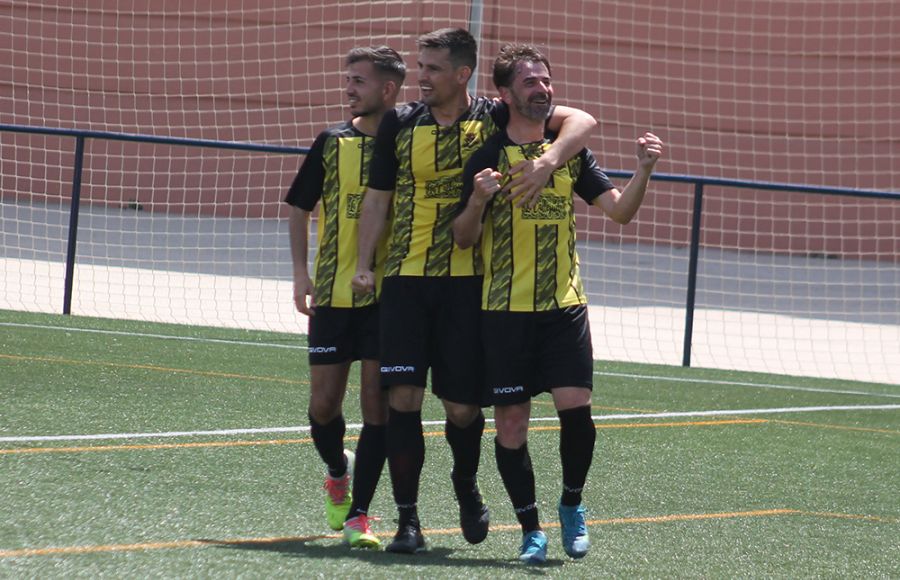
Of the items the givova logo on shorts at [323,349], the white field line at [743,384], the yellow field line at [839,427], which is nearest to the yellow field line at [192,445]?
the yellow field line at [839,427]

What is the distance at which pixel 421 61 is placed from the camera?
18.9 feet

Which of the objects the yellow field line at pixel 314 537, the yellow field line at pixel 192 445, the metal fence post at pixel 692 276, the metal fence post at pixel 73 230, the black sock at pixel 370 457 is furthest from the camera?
the metal fence post at pixel 73 230

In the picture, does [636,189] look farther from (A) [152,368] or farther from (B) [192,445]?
(A) [152,368]

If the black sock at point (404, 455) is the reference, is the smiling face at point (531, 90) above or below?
above

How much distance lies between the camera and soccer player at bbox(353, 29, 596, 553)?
5691 millimetres

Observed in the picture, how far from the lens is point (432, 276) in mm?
5688

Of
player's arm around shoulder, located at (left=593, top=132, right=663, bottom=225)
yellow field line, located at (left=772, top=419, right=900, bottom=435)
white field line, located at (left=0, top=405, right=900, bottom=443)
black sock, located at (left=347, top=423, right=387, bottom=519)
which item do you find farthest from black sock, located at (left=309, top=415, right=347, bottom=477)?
yellow field line, located at (left=772, top=419, right=900, bottom=435)

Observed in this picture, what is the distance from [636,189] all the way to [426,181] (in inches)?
29.3

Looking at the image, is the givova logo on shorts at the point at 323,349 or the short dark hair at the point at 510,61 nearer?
the short dark hair at the point at 510,61

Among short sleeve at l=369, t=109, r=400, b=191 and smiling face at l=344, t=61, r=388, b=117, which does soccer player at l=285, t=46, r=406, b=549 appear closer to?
smiling face at l=344, t=61, r=388, b=117

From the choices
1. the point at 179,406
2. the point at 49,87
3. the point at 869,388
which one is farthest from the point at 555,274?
the point at 49,87

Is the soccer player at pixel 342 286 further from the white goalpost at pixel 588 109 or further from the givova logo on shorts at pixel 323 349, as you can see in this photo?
the white goalpost at pixel 588 109

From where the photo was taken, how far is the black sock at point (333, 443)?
6.14 meters

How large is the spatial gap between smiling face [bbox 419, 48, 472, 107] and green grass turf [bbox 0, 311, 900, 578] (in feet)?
5.30
